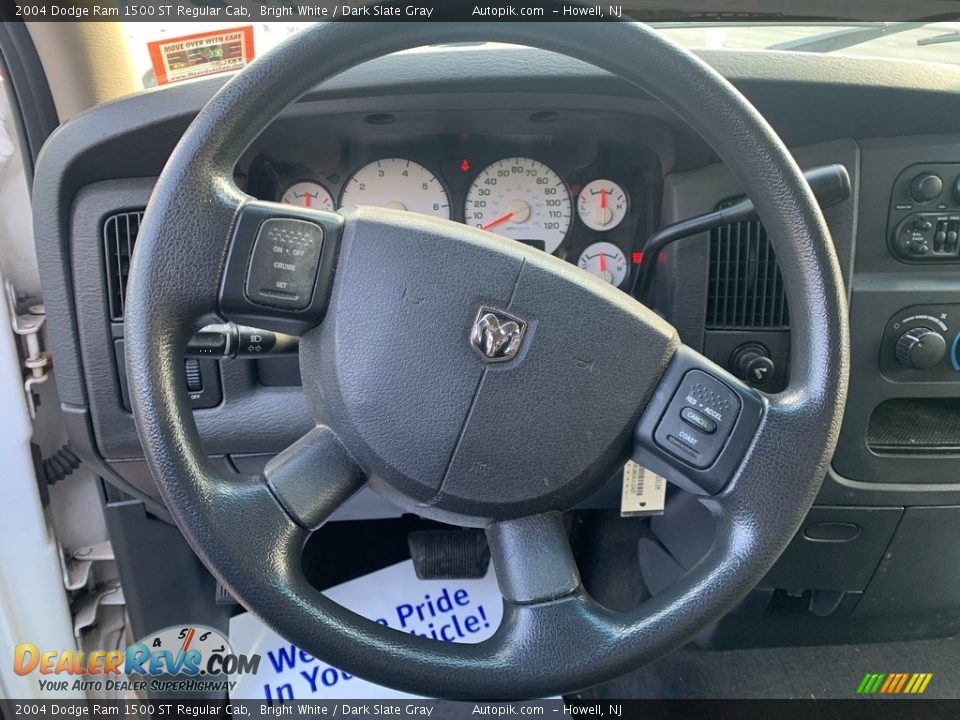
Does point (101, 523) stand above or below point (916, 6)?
below

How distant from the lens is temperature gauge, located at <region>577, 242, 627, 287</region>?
0.99 m

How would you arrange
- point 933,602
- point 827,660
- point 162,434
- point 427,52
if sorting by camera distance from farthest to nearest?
1. point 827,660
2. point 933,602
3. point 427,52
4. point 162,434

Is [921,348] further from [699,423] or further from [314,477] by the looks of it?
[314,477]

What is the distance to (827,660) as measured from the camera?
4.16 feet

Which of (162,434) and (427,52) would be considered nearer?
(162,434)

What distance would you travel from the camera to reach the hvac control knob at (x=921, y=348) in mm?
910

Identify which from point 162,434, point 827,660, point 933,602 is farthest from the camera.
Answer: point 827,660

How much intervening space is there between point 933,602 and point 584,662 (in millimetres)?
882

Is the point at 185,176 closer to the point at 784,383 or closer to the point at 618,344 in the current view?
the point at 618,344

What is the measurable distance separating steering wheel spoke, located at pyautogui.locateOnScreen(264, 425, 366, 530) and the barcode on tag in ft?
1.58

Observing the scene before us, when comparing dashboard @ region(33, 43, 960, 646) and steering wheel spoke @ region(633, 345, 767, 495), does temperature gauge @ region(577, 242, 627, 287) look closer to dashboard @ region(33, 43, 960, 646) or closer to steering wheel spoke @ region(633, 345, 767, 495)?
dashboard @ region(33, 43, 960, 646)

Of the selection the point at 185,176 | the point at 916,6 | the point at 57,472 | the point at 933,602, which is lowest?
the point at 933,602

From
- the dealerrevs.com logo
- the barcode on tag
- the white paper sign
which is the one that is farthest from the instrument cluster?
the dealerrevs.com logo

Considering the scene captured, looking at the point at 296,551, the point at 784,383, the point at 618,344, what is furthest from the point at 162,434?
the point at 784,383
